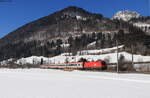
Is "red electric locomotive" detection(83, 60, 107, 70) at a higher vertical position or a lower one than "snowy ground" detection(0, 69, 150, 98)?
higher

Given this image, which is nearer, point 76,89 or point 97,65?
point 76,89

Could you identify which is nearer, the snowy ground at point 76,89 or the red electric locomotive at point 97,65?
the snowy ground at point 76,89

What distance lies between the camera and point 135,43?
96.4 meters

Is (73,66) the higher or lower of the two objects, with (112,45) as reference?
lower

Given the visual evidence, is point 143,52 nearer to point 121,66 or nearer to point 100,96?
point 121,66

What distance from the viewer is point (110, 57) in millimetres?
107938

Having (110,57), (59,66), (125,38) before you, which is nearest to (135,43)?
(125,38)

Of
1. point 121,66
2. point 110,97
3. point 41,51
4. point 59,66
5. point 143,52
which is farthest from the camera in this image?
point 41,51

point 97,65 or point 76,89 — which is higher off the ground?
point 97,65

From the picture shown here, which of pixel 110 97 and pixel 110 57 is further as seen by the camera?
pixel 110 57

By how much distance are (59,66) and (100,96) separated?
220ft

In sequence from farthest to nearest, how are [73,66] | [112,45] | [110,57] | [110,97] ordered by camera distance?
[112,45] < [110,57] < [73,66] < [110,97]

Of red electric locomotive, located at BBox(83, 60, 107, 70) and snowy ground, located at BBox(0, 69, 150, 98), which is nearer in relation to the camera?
snowy ground, located at BBox(0, 69, 150, 98)

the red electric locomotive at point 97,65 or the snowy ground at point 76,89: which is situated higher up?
the red electric locomotive at point 97,65
